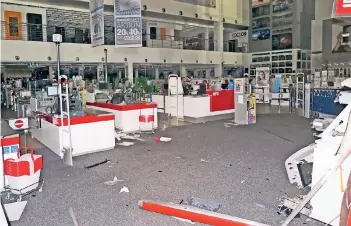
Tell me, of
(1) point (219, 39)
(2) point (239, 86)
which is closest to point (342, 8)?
(2) point (239, 86)

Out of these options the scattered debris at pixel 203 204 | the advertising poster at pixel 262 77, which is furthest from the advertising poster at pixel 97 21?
the advertising poster at pixel 262 77

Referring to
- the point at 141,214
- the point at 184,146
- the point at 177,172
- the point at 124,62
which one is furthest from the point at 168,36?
the point at 141,214

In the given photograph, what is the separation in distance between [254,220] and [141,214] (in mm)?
1183

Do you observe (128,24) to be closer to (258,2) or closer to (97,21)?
(97,21)

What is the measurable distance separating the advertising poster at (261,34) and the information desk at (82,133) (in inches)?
792

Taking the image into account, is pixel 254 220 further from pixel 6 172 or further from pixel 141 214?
pixel 6 172

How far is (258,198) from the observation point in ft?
12.4

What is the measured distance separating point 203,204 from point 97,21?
8846mm

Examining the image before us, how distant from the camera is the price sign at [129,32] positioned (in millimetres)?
10125

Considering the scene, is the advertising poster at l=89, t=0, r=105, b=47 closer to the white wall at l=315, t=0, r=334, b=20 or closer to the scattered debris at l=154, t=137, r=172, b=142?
the scattered debris at l=154, t=137, r=172, b=142

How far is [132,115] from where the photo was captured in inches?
323

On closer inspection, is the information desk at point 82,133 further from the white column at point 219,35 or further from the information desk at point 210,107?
the white column at point 219,35

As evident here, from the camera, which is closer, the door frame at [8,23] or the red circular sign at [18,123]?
the red circular sign at [18,123]

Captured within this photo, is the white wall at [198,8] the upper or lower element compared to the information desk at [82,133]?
upper
